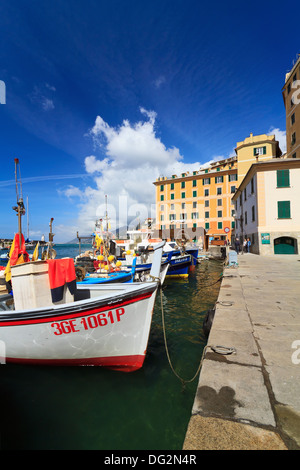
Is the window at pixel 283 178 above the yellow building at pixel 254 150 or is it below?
below

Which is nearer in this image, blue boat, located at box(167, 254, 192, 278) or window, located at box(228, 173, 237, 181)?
blue boat, located at box(167, 254, 192, 278)

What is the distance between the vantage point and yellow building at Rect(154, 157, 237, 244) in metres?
45.2

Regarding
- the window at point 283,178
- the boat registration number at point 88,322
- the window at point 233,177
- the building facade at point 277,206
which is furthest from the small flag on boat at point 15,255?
the window at point 233,177

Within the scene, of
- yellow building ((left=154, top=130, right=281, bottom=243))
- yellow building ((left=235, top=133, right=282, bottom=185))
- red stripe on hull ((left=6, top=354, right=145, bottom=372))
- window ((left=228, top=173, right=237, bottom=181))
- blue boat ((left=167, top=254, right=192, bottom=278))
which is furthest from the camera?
yellow building ((left=154, top=130, right=281, bottom=243))

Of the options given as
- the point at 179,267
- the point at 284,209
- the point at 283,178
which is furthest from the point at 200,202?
the point at 179,267

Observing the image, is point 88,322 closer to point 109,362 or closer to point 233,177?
point 109,362

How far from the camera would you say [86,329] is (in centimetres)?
430

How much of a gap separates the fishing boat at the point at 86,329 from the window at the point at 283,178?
765 inches

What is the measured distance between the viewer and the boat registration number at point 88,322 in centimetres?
421

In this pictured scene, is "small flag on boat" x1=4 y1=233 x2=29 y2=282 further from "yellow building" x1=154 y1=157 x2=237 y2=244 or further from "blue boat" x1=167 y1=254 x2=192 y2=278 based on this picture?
"yellow building" x1=154 y1=157 x2=237 y2=244

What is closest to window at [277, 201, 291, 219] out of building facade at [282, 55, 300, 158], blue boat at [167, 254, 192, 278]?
blue boat at [167, 254, 192, 278]

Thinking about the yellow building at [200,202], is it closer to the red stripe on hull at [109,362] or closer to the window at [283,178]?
the window at [283,178]

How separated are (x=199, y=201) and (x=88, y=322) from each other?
1830 inches
